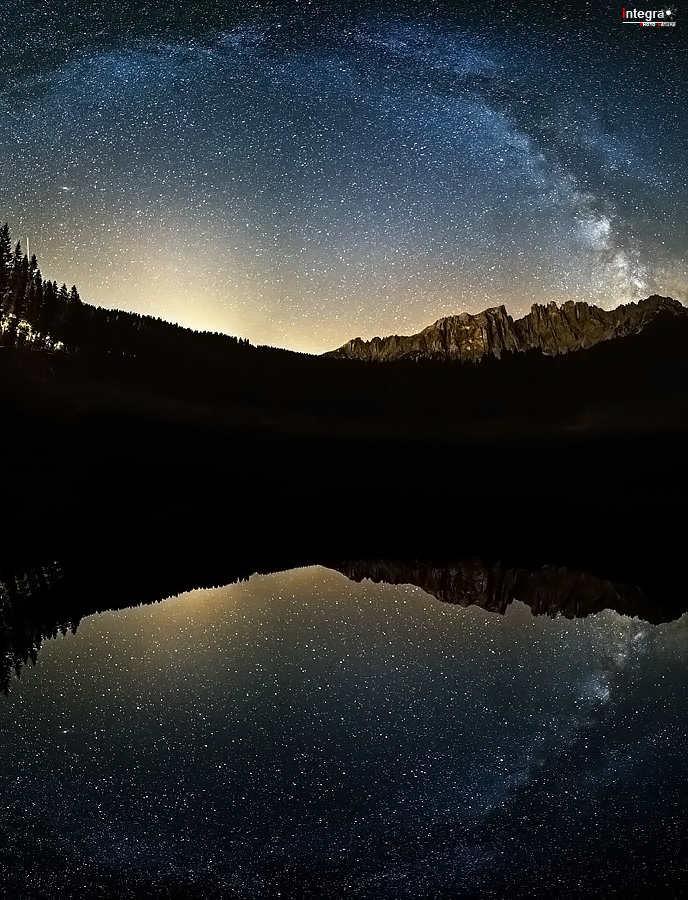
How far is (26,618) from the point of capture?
63.7 ft

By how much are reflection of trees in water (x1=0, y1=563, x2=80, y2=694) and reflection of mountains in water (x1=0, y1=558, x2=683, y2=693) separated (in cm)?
2

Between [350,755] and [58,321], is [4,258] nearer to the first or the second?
[58,321]

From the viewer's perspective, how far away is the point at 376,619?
2186cm

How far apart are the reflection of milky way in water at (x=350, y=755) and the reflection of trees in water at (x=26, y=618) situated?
0.57 metres

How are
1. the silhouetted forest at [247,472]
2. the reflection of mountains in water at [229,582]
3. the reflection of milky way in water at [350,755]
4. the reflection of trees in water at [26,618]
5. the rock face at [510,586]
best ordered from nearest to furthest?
the reflection of milky way in water at [350,755] → the reflection of trees in water at [26,618] → the reflection of mountains in water at [229,582] → the rock face at [510,586] → the silhouetted forest at [247,472]

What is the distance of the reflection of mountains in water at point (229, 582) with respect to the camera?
19.5 meters

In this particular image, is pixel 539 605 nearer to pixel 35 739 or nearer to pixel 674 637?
pixel 674 637

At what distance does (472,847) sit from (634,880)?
233 cm

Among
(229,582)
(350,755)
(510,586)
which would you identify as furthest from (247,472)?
(350,755)

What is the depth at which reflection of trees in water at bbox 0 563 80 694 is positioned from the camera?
1627cm

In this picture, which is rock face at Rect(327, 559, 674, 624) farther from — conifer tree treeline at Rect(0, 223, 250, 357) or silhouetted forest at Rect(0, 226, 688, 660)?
conifer tree treeline at Rect(0, 223, 250, 357)

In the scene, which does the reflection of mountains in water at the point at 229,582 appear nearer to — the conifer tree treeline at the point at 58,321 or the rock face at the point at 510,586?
the rock face at the point at 510,586

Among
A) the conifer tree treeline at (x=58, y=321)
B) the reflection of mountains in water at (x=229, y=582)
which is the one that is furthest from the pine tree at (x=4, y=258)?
the reflection of mountains in water at (x=229, y=582)

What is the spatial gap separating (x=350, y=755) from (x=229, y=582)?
15.2 m
